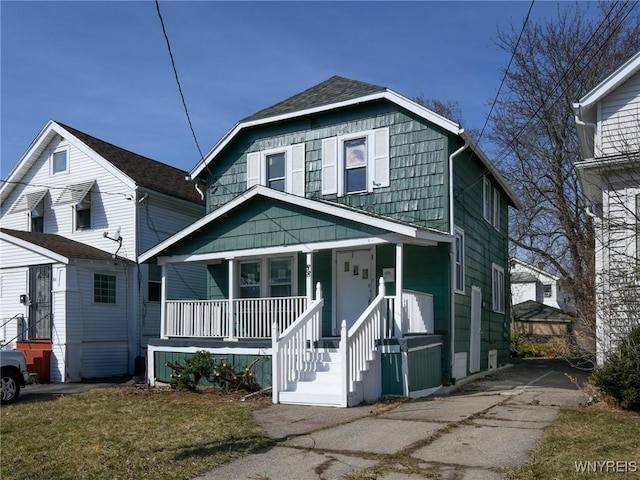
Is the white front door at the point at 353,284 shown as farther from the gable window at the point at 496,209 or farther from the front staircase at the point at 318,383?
the gable window at the point at 496,209

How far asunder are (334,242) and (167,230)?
901cm

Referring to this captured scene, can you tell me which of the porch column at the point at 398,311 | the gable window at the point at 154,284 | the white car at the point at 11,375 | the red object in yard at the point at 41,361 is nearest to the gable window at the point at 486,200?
the porch column at the point at 398,311

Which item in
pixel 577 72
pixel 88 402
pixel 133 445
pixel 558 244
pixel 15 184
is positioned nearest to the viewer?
pixel 133 445

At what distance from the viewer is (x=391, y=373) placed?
484 inches

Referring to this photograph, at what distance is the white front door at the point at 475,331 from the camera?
1684 cm

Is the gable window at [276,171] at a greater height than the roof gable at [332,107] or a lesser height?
lesser

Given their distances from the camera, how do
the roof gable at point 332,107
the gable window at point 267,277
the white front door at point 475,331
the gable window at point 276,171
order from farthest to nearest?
the gable window at point 276,171 → the white front door at point 475,331 → the gable window at point 267,277 → the roof gable at point 332,107

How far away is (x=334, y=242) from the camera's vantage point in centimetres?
1366

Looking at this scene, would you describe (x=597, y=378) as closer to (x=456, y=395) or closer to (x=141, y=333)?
(x=456, y=395)

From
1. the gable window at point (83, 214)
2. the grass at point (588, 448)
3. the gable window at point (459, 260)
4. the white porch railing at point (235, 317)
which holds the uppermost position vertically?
the gable window at point (83, 214)

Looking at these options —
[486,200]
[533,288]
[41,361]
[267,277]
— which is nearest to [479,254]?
[486,200]

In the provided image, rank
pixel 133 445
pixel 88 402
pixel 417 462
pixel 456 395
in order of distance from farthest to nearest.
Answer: pixel 456 395
pixel 88 402
pixel 133 445
pixel 417 462

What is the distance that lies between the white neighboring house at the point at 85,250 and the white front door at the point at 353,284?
713 cm

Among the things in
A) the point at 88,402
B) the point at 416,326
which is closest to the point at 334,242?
the point at 416,326
